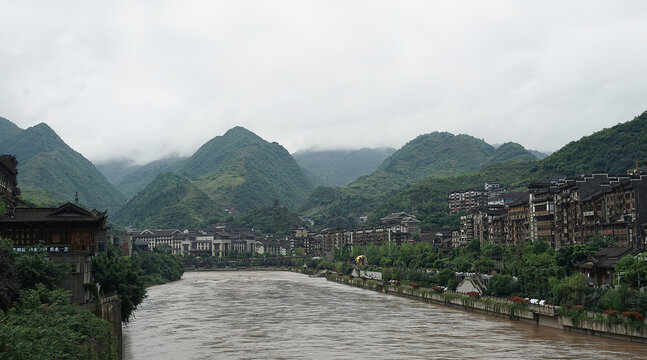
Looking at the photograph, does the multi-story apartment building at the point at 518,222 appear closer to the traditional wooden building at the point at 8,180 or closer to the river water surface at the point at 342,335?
the river water surface at the point at 342,335

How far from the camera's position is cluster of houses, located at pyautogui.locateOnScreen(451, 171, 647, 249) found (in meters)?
88.4

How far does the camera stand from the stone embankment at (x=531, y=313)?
53.8 m

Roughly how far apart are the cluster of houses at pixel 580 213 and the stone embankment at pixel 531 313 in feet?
62.8

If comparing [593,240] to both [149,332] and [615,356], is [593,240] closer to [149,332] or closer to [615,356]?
[615,356]

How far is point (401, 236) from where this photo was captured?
191750 millimetres

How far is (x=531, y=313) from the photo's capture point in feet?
221

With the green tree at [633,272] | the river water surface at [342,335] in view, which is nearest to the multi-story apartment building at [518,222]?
the river water surface at [342,335]

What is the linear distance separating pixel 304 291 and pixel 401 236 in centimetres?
7588

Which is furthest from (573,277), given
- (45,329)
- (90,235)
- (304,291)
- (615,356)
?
(304,291)

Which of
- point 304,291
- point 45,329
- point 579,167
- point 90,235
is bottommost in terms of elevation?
point 304,291

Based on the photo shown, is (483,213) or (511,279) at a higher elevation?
(483,213)

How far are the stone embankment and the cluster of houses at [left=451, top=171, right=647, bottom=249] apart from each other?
754 inches

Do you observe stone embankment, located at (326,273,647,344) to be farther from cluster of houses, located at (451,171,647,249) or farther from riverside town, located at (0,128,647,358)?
cluster of houses, located at (451,171,647,249)

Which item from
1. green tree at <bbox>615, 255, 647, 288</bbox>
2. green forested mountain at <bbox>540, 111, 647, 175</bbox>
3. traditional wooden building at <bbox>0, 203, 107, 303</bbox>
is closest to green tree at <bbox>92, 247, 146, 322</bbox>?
traditional wooden building at <bbox>0, 203, 107, 303</bbox>
